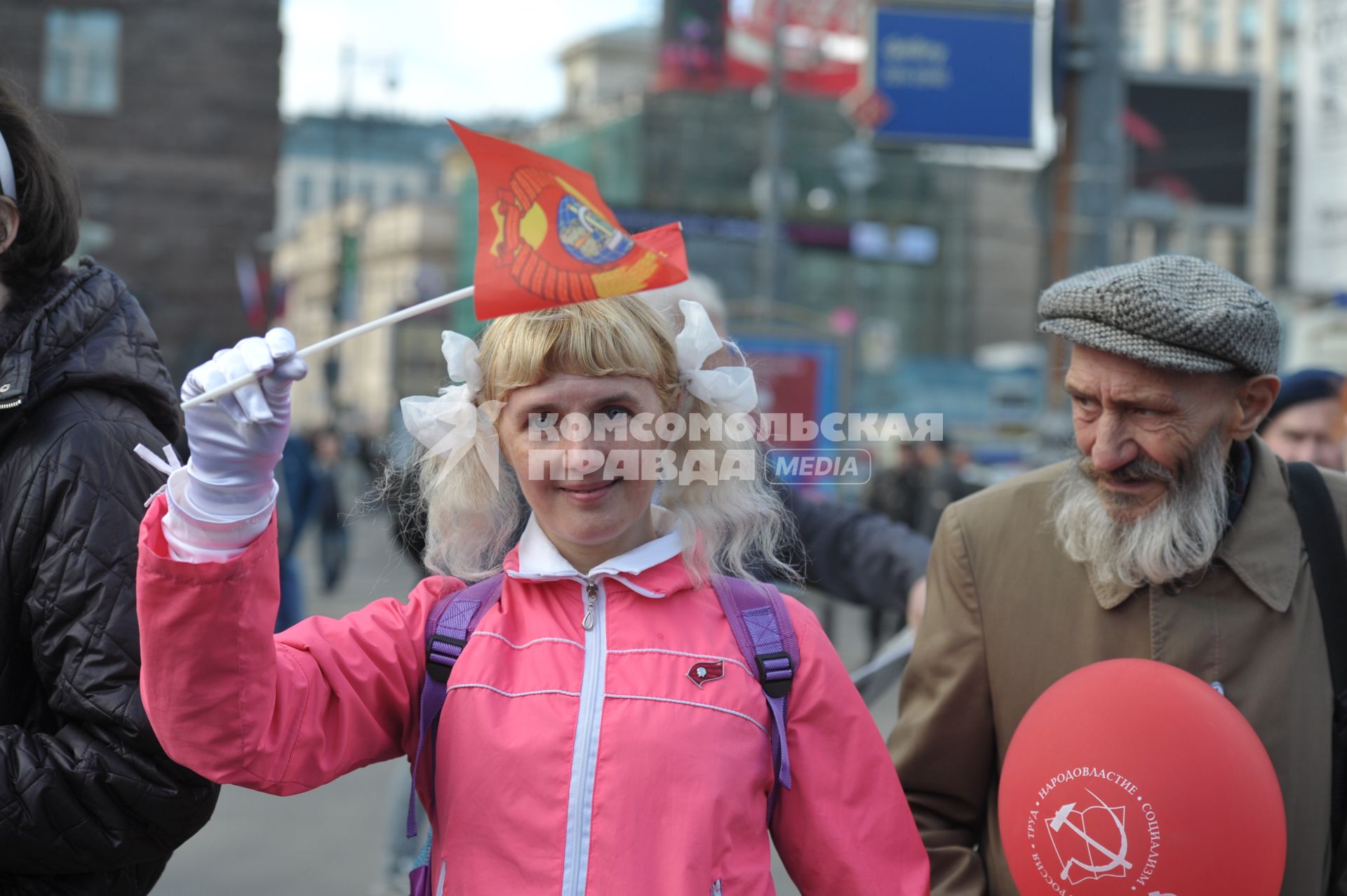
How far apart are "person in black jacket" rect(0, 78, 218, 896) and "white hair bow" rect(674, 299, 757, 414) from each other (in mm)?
825

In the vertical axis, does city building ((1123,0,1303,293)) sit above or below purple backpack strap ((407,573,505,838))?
above

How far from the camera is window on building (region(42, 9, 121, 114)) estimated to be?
25.0 m

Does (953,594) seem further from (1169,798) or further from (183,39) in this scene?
(183,39)

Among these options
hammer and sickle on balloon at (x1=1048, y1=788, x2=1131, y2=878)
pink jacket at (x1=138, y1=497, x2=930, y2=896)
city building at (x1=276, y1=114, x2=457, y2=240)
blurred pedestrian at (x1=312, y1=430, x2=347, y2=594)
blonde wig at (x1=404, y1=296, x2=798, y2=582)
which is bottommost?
blurred pedestrian at (x1=312, y1=430, x2=347, y2=594)

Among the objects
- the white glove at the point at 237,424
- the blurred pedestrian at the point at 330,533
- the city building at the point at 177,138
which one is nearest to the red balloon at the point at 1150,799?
the white glove at the point at 237,424

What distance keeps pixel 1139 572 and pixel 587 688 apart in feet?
3.16

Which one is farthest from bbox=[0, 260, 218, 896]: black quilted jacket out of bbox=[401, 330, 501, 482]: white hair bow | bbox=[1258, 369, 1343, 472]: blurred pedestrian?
bbox=[1258, 369, 1343, 472]: blurred pedestrian

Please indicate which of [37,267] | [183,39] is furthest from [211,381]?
[183,39]

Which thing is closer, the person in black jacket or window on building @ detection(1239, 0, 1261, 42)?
the person in black jacket

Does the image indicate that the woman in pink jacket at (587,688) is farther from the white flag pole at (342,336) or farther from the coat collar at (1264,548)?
the coat collar at (1264,548)

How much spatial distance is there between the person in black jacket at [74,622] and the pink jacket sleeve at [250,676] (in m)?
0.26

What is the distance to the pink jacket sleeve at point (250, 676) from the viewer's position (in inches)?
64.9

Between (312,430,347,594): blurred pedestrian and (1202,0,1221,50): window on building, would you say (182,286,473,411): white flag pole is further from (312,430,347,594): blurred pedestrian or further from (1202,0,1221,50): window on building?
(1202,0,1221,50): window on building

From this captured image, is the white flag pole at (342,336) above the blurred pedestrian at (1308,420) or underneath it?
above
